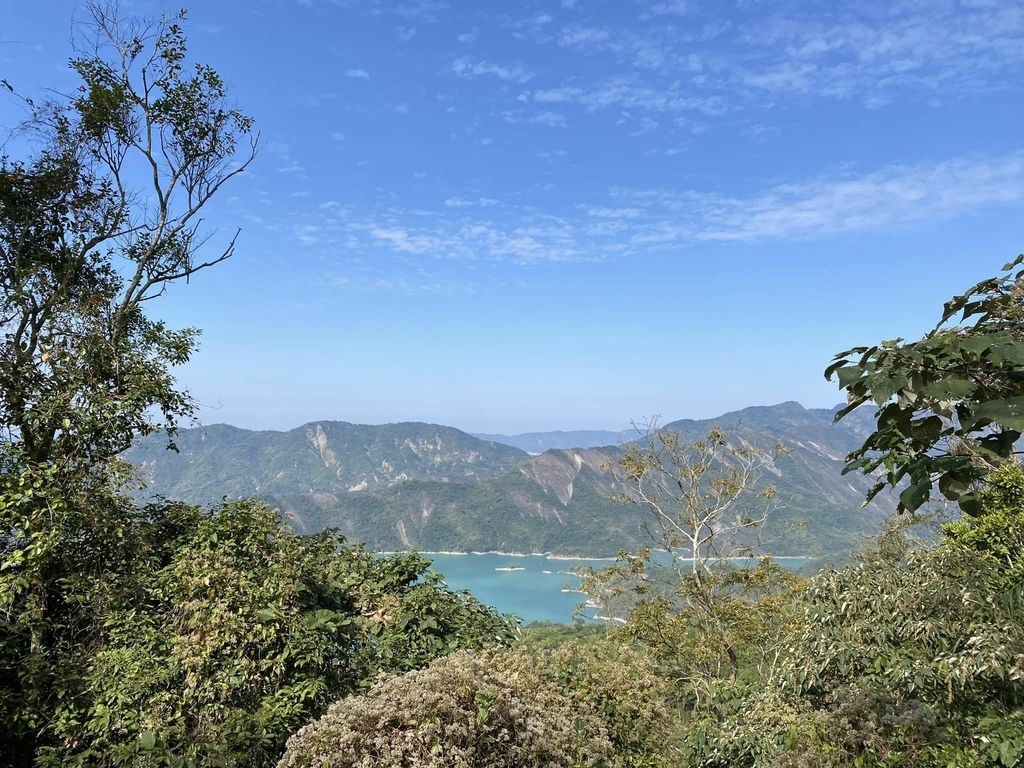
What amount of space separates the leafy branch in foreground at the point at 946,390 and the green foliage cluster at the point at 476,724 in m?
2.28

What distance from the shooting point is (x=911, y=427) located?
1.80m

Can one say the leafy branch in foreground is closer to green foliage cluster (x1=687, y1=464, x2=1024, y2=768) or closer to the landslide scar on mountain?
green foliage cluster (x1=687, y1=464, x2=1024, y2=768)

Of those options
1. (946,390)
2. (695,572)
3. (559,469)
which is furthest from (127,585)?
(559,469)

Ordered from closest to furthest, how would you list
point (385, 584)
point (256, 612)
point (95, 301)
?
point (256, 612) → point (385, 584) → point (95, 301)

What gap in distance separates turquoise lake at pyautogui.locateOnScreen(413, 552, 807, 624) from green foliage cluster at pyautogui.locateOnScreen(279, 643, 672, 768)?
7143cm

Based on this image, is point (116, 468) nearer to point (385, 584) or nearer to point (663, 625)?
point (385, 584)

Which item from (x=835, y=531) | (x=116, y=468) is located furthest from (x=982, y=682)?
(x=835, y=531)

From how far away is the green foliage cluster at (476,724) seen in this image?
2771 mm

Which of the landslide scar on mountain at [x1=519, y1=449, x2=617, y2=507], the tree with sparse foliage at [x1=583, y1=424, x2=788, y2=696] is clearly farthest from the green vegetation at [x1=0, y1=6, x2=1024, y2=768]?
the landslide scar on mountain at [x1=519, y1=449, x2=617, y2=507]

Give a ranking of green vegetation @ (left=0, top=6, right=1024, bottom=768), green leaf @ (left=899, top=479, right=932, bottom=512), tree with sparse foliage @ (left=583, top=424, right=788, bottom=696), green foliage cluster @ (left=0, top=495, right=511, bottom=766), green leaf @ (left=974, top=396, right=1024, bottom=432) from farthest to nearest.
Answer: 1. tree with sparse foliage @ (left=583, top=424, right=788, bottom=696)
2. green foliage cluster @ (left=0, top=495, right=511, bottom=766)
3. green vegetation @ (left=0, top=6, right=1024, bottom=768)
4. green leaf @ (left=899, top=479, right=932, bottom=512)
5. green leaf @ (left=974, top=396, right=1024, bottom=432)

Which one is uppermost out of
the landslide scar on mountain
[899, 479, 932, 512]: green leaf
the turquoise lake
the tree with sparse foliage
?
[899, 479, 932, 512]: green leaf

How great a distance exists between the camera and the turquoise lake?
85.0m

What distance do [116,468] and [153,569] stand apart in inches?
38.7

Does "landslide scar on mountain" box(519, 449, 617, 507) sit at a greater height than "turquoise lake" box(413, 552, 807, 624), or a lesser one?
greater
